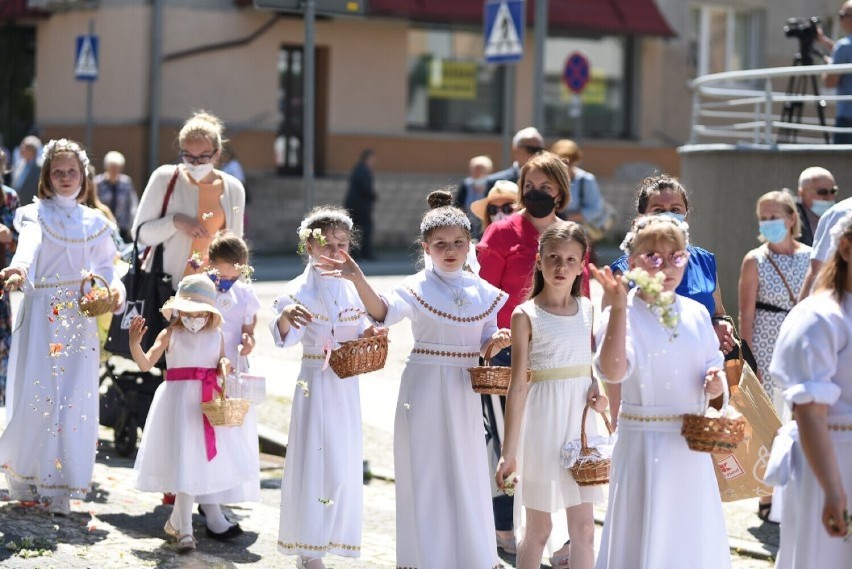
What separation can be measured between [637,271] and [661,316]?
198mm

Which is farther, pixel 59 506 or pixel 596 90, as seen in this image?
pixel 596 90

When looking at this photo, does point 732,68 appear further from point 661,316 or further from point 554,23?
point 661,316

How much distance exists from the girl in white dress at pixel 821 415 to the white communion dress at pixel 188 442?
3.51m

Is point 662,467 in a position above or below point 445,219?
below

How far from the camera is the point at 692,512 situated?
5664mm

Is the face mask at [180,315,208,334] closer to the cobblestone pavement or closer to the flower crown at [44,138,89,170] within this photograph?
the cobblestone pavement

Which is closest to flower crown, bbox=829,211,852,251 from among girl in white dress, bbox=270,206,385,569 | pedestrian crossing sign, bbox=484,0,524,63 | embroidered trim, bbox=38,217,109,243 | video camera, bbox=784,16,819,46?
girl in white dress, bbox=270,206,385,569

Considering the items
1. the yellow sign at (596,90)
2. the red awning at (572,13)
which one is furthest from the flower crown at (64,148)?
the yellow sign at (596,90)

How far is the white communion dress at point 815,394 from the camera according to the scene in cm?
469

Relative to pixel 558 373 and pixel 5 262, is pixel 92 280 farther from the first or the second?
pixel 558 373

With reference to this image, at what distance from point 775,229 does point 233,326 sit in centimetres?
316

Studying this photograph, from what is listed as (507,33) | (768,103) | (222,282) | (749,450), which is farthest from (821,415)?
(507,33)

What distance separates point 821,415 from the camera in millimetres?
4676

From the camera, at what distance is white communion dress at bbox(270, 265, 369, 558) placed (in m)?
6.95
